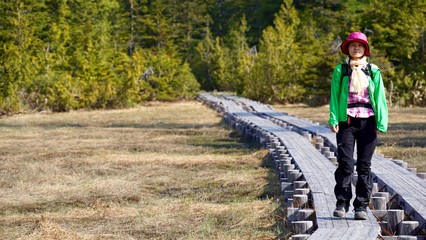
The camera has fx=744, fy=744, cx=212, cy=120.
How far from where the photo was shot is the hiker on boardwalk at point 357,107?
6.67 metres

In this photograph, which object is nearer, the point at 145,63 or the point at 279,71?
the point at 279,71

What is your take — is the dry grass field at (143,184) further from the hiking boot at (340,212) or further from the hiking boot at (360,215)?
the hiking boot at (360,215)

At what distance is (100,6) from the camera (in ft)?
208

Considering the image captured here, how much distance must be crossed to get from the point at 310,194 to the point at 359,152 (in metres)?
1.53

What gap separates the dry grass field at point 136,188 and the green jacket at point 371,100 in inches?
54.8

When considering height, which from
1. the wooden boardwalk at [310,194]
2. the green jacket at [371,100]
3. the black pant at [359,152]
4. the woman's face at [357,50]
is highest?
the woman's face at [357,50]

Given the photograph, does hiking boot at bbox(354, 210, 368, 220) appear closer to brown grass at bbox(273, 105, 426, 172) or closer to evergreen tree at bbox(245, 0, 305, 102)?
brown grass at bbox(273, 105, 426, 172)

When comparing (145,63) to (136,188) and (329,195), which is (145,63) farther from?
(329,195)

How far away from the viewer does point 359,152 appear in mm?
6836

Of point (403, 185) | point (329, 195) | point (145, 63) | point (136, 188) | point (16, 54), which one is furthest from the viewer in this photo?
point (145, 63)

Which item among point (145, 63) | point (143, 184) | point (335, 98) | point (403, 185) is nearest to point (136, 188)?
point (143, 184)

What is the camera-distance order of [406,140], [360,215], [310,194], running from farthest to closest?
[406,140]
[310,194]
[360,215]

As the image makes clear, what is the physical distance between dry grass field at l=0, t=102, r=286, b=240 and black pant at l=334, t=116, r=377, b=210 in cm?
91

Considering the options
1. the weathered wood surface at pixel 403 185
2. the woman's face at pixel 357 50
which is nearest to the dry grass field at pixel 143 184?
the weathered wood surface at pixel 403 185
